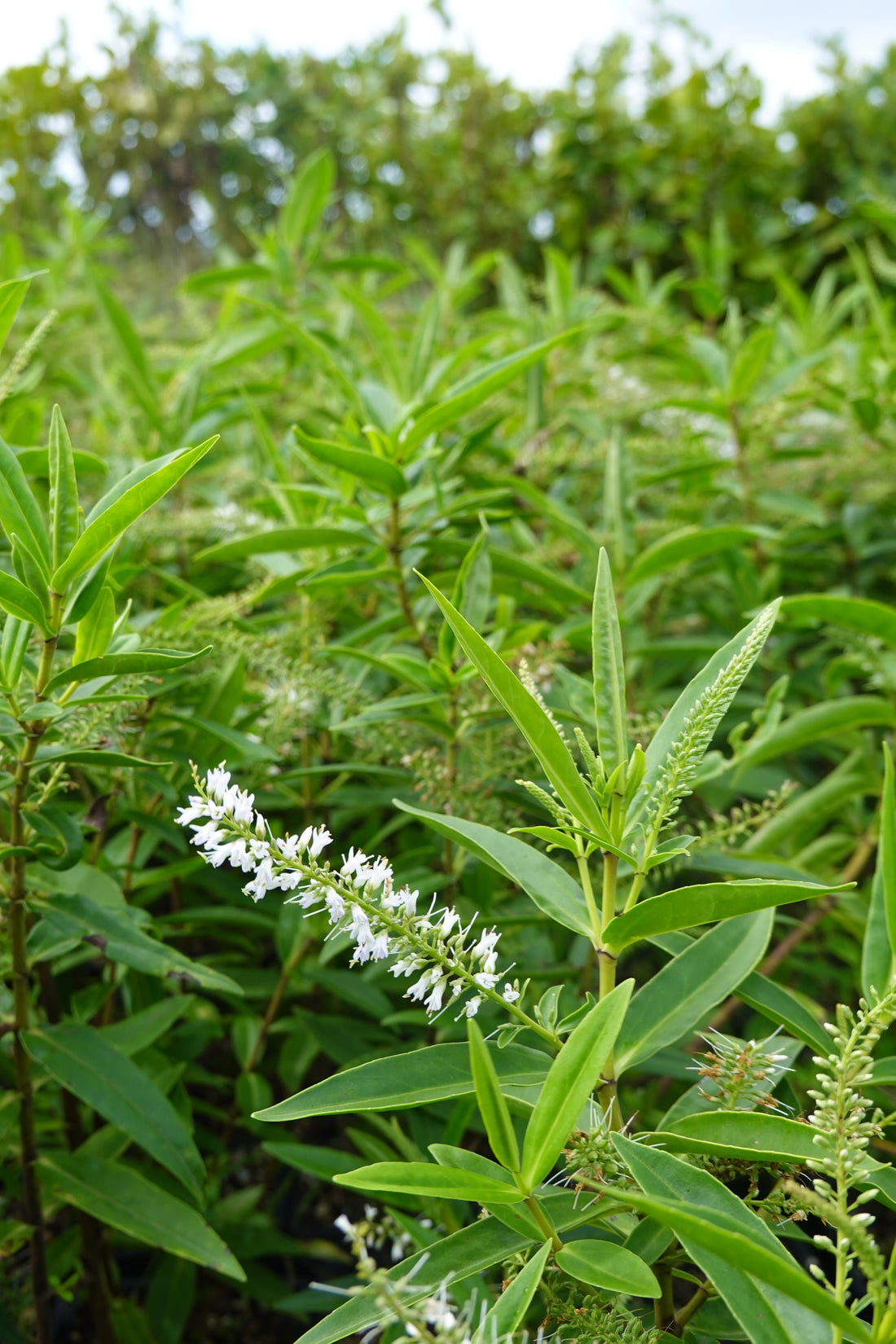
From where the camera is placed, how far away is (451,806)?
1.19 m

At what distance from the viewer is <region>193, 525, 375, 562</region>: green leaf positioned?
1310 mm

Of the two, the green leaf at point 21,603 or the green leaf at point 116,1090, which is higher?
the green leaf at point 21,603

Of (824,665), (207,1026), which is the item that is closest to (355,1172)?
(207,1026)

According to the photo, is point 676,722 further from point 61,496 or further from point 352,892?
point 61,496

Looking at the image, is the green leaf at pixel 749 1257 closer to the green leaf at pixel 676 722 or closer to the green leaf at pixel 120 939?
the green leaf at pixel 676 722

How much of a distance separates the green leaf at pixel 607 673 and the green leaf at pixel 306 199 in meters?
1.78

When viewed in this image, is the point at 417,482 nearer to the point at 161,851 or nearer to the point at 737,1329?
the point at 161,851

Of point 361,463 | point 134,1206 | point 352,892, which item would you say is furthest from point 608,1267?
point 361,463

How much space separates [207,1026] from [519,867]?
2.61 ft

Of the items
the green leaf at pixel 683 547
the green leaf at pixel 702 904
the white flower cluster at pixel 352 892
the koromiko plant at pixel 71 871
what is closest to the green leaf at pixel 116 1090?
the koromiko plant at pixel 71 871

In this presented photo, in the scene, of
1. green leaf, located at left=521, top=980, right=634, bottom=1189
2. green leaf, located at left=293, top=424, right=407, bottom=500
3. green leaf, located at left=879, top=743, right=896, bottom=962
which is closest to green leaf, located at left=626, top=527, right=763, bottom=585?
green leaf, located at left=293, top=424, right=407, bottom=500

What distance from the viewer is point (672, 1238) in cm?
82

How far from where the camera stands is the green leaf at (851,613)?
127cm

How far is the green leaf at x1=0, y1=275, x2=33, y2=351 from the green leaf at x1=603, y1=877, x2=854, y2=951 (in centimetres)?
95
